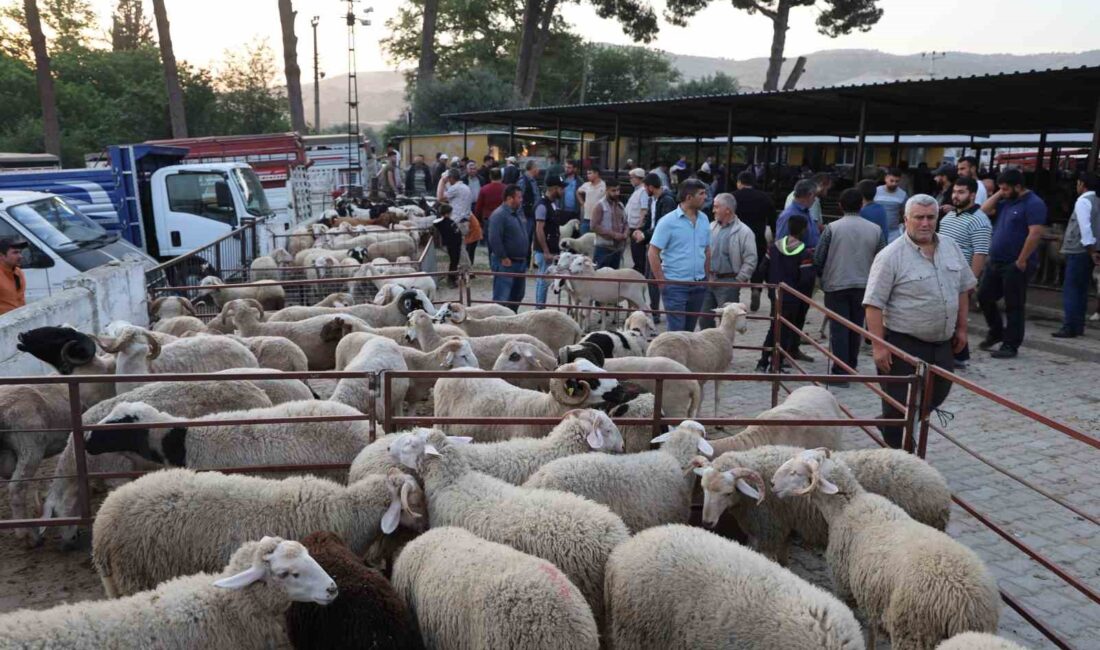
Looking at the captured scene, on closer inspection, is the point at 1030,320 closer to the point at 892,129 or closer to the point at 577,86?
the point at 892,129

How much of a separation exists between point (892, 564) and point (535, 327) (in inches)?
196

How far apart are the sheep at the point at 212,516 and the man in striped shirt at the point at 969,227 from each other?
23.6 ft

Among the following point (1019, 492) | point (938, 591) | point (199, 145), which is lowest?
point (1019, 492)

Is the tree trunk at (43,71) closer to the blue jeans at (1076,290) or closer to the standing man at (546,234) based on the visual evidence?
the standing man at (546,234)

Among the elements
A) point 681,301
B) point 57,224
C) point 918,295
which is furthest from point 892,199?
point 57,224

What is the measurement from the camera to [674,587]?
10.5ft

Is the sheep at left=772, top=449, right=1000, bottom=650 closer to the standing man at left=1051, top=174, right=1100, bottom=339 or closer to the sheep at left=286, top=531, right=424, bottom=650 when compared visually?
the sheep at left=286, top=531, right=424, bottom=650

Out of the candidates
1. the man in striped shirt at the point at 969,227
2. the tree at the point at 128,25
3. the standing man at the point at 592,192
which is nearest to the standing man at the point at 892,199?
the man in striped shirt at the point at 969,227


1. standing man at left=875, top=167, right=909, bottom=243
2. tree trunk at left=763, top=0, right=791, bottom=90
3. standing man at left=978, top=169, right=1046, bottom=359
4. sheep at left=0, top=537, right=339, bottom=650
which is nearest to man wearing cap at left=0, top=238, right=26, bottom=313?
sheep at left=0, top=537, right=339, bottom=650

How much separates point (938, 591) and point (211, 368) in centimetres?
522

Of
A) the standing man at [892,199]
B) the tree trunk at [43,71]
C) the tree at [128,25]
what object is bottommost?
the standing man at [892,199]

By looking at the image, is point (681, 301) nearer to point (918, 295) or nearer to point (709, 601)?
point (918, 295)

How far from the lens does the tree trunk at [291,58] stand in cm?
3005

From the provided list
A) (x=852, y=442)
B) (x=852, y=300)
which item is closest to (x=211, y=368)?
(x=852, y=442)
